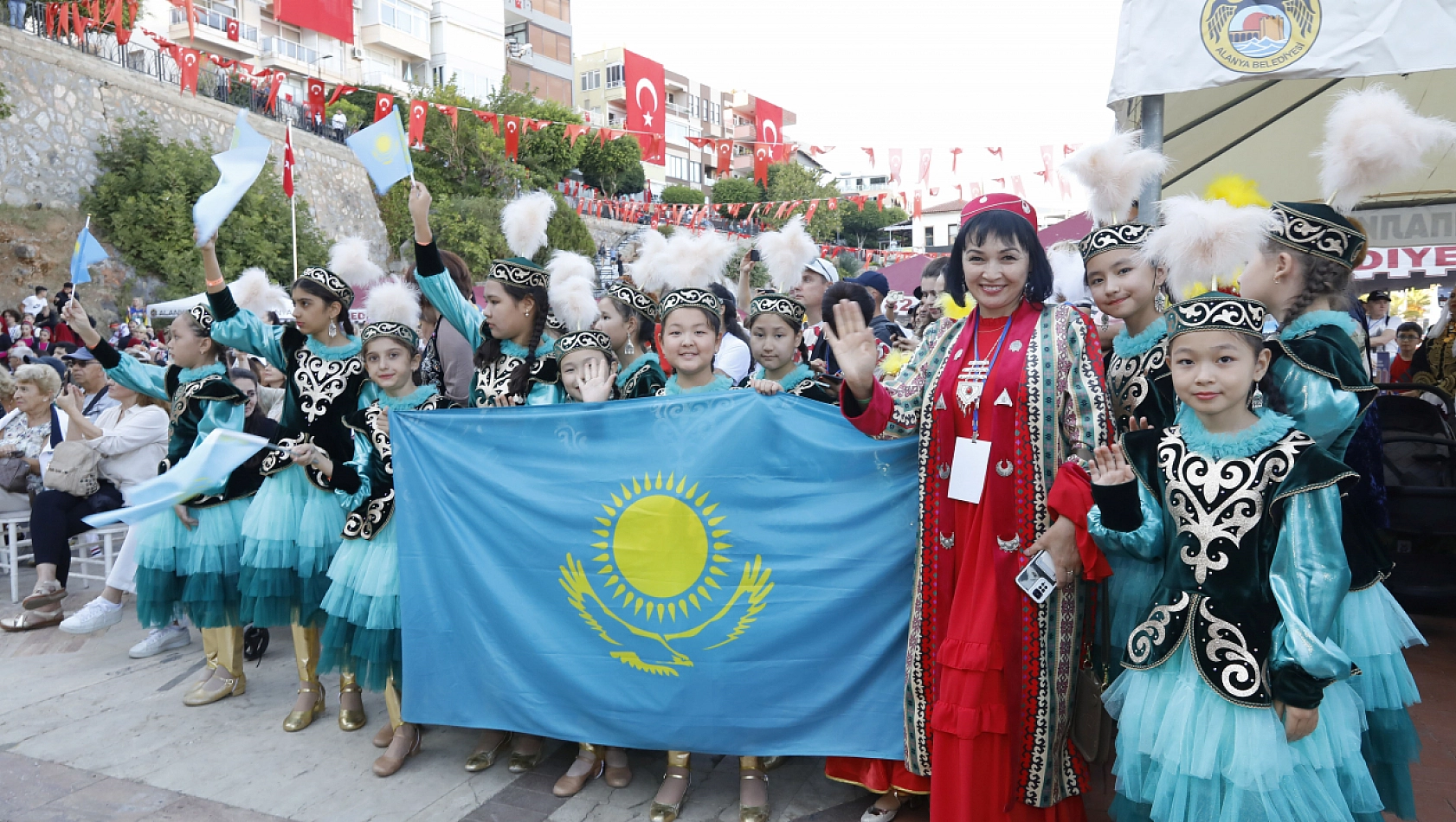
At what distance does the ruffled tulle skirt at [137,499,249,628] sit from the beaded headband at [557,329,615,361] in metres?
2.04

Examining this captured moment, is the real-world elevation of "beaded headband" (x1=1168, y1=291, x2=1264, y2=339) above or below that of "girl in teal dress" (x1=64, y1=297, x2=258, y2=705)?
above

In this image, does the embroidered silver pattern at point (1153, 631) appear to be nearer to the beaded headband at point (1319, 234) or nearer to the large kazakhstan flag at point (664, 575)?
the large kazakhstan flag at point (664, 575)

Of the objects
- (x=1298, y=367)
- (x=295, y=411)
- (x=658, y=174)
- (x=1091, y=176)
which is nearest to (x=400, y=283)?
(x=295, y=411)

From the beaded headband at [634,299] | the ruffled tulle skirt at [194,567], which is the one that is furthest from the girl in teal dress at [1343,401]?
the ruffled tulle skirt at [194,567]

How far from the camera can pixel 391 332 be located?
3.87m

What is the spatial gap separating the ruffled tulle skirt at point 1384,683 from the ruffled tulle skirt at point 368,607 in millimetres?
3283

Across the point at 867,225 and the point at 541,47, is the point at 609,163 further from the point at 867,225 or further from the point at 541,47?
the point at 867,225

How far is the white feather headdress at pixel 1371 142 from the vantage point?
2697 mm

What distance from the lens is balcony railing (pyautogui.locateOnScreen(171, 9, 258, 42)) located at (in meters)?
35.8

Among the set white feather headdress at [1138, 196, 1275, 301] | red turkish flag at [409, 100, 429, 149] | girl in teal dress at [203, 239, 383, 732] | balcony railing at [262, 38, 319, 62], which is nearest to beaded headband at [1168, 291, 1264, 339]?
white feather headdress at [1138, 196, 1275, 301]

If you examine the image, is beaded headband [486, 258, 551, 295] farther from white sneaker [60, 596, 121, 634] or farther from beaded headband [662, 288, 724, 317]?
white sneaker [60, 596, 121, 634]

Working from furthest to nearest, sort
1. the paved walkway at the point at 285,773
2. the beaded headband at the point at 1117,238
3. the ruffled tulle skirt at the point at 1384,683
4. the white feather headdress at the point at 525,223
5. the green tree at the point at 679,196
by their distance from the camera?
the green tree at the point at 679,196, the white feather headdress at the point at 525,223, the paved walkway at the point at 285,773, the beaded headband at the point at 1117,238, the ruffled tulle skirt at the point at 1384,683

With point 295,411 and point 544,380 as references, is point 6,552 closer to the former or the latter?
point 295,411

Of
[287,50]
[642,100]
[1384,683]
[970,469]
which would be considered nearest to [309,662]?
[970,469]
